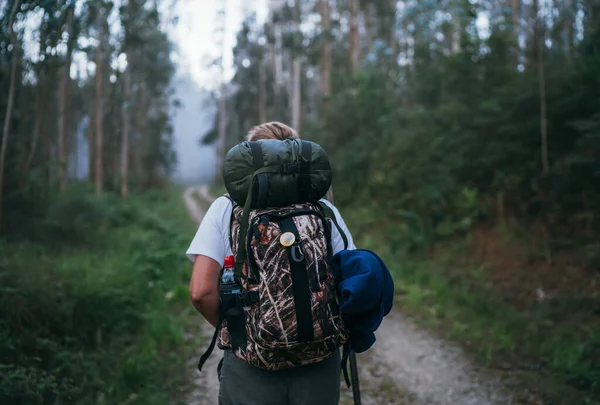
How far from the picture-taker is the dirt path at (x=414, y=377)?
555cm

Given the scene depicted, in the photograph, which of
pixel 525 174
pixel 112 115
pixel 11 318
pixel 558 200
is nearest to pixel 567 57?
pixel 525 174

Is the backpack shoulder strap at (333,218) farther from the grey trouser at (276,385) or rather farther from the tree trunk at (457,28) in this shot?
the tree trunk at (457,28)

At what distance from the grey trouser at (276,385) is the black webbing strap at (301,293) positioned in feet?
0.86

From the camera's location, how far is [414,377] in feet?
20.2

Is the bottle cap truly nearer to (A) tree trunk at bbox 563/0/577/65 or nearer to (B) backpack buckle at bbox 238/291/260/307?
(B) backpack buckle at bbox 238/291/260/307

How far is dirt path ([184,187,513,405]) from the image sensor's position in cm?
555

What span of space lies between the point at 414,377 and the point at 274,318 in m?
4.53

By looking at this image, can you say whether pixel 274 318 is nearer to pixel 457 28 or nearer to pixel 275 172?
pixel 275 172

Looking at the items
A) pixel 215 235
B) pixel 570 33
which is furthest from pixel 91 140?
pixel 215 235

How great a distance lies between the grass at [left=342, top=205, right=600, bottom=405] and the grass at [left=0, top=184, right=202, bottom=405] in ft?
11.9

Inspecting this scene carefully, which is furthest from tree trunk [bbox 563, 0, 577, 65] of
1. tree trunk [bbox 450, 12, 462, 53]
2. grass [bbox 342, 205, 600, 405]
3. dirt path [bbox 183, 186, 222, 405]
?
dirt path [bbox 183, 186, 222, 405]

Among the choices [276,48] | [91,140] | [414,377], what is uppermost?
[276,48]

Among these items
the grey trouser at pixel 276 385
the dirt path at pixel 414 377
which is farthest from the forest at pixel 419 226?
the grey trouser at pixel 276 385

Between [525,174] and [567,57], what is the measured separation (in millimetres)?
2214
